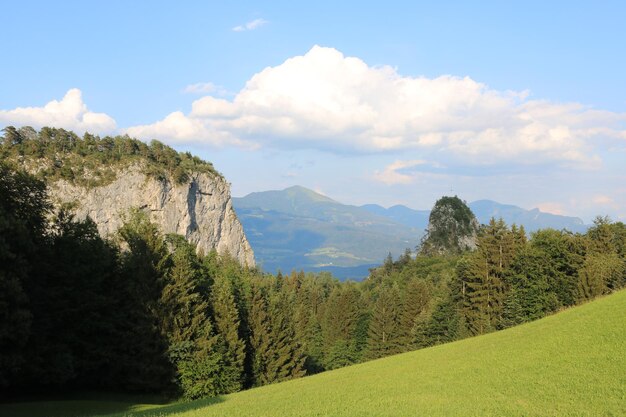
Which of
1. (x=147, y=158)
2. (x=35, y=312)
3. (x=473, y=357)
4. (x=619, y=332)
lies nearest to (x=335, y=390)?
(x=473, y=357)

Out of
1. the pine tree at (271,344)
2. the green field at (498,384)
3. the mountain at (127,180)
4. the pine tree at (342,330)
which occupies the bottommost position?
the pine tree at (342,330)

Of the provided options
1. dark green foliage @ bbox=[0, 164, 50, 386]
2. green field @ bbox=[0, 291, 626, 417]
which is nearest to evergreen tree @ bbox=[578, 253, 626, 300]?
green field @ bbox=[0, 291, 626, 417]

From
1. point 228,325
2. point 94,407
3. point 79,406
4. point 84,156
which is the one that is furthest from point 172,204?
point 94,407

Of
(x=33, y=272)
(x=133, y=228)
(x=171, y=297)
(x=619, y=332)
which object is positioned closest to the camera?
(x=619, y=332)

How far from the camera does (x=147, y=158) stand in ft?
470

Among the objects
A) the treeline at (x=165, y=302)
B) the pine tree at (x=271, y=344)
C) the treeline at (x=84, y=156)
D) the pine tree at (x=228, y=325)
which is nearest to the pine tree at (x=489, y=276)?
the treeline at (x=165, y=302)

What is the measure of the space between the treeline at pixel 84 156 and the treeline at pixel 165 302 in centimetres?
6413

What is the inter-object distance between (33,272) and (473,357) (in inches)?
1201

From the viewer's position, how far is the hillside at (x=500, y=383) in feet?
64.1

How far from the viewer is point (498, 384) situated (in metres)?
24.0

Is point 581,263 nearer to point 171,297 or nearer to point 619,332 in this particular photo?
point 619,332

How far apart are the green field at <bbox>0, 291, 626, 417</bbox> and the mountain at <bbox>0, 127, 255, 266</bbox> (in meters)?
89.3

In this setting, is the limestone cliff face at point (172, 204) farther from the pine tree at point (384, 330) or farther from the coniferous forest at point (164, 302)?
the coniferous forest at point (164, 302)

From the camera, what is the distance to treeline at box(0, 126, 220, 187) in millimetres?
119125
